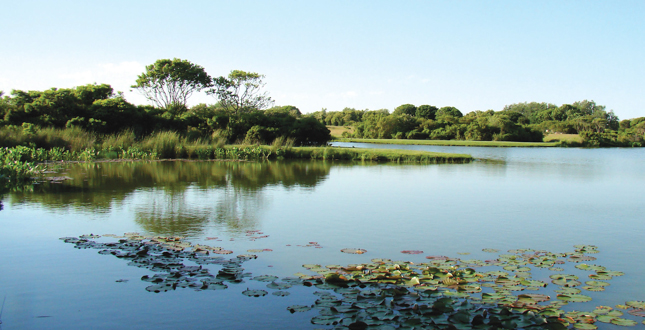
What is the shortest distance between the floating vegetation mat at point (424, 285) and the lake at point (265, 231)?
0.12 metres

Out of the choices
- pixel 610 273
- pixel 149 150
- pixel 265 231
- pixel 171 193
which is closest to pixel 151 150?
pixel 149 150

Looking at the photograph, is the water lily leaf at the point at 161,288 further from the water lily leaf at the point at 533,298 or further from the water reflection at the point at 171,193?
the water lily leaf at the point at 533,298

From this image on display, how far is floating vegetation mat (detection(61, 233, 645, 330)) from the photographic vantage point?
431 centimetres

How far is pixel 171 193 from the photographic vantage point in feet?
41.6

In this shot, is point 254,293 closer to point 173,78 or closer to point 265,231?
point 265,231

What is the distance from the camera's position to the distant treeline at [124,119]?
2844 centimetres

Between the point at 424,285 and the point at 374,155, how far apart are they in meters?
23.4

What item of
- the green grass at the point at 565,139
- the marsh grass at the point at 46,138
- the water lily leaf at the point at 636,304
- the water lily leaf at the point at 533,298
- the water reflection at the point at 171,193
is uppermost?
the green grass at the point at 565,139

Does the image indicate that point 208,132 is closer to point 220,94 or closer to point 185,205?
point 220,94

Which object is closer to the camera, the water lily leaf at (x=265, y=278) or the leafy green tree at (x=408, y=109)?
the water lily leaf at (x=265, y=278)

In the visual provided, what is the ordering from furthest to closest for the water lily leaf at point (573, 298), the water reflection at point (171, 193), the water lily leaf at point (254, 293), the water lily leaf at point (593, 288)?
the water reflection at point (171, 193) < the water lily leaf at point (593, 288) < the water lily leaf at point (254, 293) < the water lily leaf at point (573, 298)

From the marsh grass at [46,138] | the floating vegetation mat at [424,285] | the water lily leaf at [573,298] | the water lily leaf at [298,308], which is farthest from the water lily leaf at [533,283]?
the marsh grass at [46,138]

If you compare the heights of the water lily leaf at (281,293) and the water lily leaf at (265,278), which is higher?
the water lily leaf at (265,278)

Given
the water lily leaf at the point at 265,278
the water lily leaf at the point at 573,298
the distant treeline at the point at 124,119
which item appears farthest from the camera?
the distant treeline at the point at 124,119
